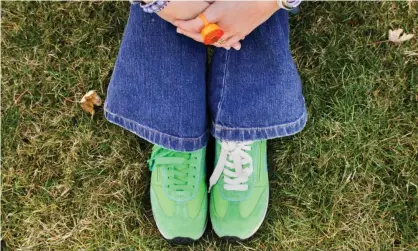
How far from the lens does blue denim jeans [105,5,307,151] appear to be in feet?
5.09

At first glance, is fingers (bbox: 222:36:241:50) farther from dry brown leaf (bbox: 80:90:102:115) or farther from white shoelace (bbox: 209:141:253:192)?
dry brown leaf (bbox: 80:90:102:115)

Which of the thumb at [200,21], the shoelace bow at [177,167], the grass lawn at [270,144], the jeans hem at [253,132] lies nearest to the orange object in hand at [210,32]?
the thumb at [200,21]

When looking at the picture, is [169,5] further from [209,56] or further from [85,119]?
[85,119]

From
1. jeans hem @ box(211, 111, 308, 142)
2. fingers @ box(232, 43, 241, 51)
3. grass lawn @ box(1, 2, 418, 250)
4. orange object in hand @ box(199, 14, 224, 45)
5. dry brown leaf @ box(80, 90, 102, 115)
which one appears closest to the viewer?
orange object in hand @ box(199, 14, 224, 45)

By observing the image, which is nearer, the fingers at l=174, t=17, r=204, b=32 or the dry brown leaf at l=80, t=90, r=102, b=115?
the fingers at l=174, t=17, r=204, b=32

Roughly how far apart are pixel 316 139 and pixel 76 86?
838 millimetres

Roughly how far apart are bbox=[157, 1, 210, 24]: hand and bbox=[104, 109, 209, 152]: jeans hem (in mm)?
343

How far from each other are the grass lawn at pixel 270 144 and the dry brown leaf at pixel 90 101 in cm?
3

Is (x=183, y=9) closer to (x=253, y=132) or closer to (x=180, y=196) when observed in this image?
(x=253, y=132)

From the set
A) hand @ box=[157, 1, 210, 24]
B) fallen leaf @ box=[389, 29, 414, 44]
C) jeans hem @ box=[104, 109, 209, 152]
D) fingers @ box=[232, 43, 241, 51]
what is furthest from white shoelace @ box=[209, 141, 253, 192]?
fallen leaf @ box=[389, 29, 414, 44]

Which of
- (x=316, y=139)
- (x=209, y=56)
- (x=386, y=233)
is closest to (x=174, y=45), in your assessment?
(x=209, y=56)

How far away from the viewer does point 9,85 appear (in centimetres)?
190

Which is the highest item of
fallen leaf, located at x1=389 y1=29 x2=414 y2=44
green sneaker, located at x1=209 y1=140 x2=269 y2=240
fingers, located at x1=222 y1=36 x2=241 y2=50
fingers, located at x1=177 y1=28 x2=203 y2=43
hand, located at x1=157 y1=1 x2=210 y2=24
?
hand, located at x1=157 y1=1 x2=210 y2=24

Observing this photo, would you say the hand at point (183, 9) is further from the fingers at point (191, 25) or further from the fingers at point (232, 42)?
the fingers at point (232, 42)
